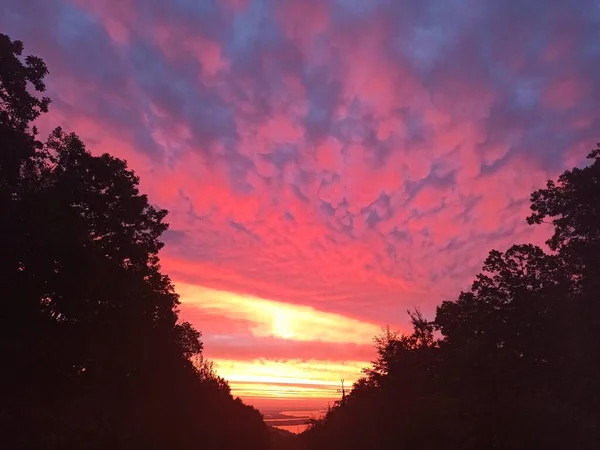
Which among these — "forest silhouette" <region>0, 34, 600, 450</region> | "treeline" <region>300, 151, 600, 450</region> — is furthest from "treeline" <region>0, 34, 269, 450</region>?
"treeline" <region>300, 151, 600, 450</region>

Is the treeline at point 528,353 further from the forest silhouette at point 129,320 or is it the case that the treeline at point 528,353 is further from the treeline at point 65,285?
the treeline at point 65,285

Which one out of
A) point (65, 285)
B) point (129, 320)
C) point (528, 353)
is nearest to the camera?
point (65, 285)

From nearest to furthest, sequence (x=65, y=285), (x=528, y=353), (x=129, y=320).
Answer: (x=65, y=285)
(x=129, y=320)
(x=528, y=353)

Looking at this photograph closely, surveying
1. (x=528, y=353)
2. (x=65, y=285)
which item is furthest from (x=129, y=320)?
(x=528, y=353)

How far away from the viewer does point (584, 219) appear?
26703mm

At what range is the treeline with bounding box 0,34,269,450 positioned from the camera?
21531mm

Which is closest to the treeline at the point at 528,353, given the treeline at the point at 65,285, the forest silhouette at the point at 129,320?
the forest silhouette at the point at 129,320

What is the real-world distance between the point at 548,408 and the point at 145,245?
2005 cm

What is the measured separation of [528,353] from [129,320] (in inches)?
909

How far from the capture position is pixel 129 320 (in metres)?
28.7

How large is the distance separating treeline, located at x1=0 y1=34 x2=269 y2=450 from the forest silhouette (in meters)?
0.07

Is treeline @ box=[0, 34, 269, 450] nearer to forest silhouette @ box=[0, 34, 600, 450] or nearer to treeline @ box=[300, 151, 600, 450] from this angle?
forest silhouette @ box=[0, 34, 600, 450]

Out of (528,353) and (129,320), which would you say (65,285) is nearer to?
(129,320)

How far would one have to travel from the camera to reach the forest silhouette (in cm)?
2192
